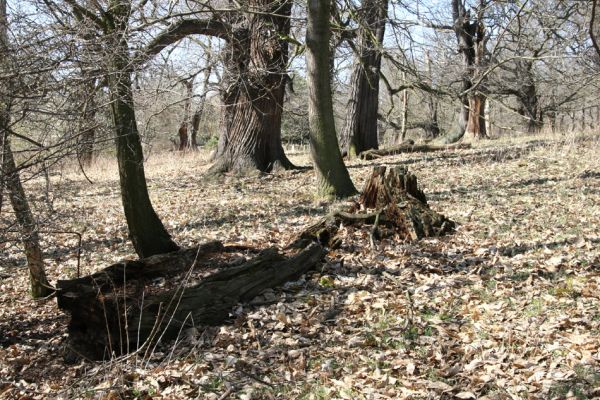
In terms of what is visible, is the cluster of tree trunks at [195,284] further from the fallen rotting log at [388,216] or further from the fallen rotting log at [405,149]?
the fallen rotting log at [405,149]

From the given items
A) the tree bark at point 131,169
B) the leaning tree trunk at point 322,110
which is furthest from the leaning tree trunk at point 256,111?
the tree bark at point 131,169

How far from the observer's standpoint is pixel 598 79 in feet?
59.3

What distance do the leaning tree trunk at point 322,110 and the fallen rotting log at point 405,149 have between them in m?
4.96

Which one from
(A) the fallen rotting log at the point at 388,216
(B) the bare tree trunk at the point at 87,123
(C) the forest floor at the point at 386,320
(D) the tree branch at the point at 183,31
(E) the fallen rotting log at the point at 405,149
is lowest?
(C) the forest floor at the point at 386,320

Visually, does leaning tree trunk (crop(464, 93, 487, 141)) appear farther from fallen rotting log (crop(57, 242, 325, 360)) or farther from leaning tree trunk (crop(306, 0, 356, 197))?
fallen rotting log (crop(57, 242, 325, 360))

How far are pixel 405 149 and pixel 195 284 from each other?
35.0ft

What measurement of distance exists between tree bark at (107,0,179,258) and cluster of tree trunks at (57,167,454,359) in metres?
1.07

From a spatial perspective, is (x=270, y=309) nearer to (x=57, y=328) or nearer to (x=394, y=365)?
(x=394, y=365)

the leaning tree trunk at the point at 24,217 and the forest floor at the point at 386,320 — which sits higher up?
the leaning tree trunk at the point at 24,217

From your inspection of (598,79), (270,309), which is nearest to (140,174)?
(270,309)

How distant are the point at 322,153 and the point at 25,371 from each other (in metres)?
5.65

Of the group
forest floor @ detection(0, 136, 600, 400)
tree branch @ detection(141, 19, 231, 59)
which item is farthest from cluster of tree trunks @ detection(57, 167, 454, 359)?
tree branch @ detection(141, 19, 231, 59)

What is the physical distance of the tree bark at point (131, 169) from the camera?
654 centimetres

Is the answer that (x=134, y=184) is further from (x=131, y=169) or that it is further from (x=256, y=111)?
(x=256, y=111)
